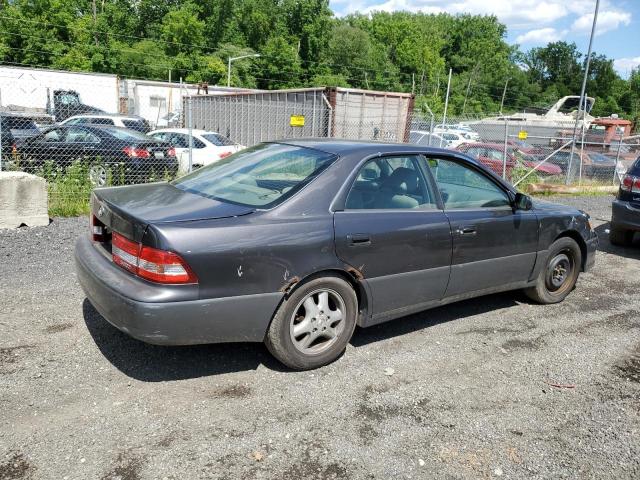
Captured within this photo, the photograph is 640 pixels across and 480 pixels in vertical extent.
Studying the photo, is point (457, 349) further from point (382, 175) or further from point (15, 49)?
point (15, 49)

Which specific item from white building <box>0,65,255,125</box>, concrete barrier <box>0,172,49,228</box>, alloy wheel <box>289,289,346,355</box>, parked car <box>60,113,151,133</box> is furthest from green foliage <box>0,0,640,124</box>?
alloy wheel <box>289,289,346,355</box>

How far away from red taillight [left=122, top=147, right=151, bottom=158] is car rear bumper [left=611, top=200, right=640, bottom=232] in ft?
27.0

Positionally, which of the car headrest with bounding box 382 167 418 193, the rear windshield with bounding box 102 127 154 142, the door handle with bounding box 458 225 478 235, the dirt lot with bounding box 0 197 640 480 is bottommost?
the dirt lot with bounding box 0 197 640 480

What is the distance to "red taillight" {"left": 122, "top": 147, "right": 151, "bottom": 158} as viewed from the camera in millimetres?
10516

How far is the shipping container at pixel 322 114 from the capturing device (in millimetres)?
16094

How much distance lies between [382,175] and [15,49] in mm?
53288

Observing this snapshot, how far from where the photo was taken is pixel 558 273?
5523mm

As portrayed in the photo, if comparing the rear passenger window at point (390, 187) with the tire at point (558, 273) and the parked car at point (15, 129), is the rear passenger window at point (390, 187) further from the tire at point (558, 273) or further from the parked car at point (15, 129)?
the parked car at point (15, 129)

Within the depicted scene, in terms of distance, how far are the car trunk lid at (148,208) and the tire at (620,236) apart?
7.03 m

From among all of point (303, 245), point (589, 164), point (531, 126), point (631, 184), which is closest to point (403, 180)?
point (303, 245)

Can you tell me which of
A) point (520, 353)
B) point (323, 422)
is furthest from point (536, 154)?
point (323, 422)

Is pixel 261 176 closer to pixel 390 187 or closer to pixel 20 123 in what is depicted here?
pixel 390 187

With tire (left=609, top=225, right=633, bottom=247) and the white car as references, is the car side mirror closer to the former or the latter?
tire (left=609, top=225, right=633, bottom=247)

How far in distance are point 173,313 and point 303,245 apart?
0.91 m
